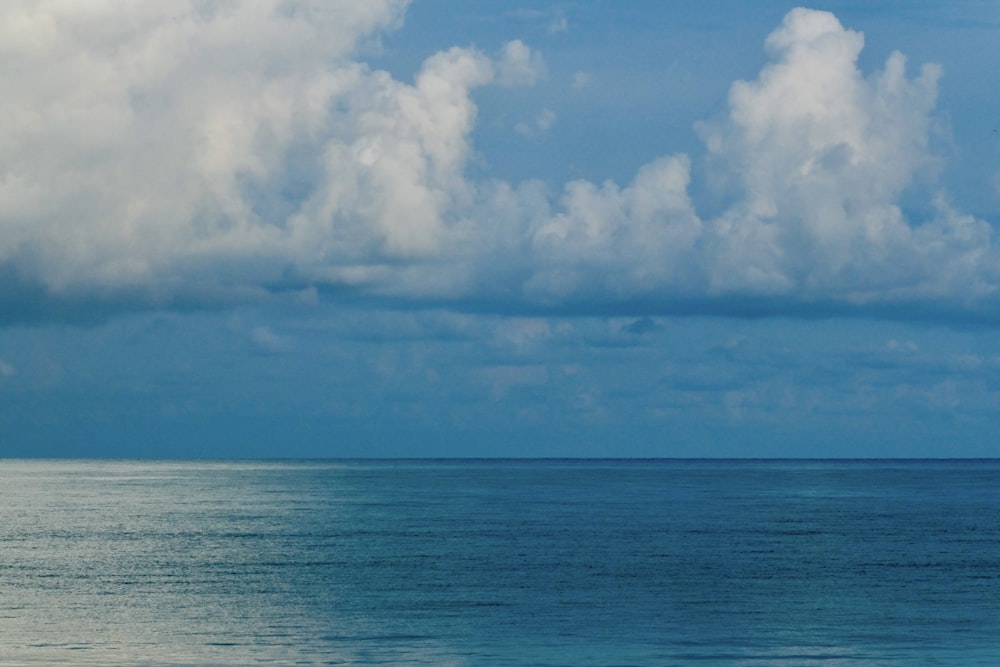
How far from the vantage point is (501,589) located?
2506 inches

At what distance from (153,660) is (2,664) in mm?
4921

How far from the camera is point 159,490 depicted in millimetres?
192500

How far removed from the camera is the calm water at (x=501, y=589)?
4781 centimetres

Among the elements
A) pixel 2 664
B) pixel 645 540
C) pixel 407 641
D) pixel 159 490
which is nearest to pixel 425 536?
pixel 645 540

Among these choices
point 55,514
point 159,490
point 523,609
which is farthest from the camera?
point 159,490

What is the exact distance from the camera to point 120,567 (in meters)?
74.4

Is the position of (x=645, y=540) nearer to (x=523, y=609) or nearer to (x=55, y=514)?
(x=523, y=609)

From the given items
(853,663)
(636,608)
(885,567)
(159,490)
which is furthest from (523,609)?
(159,490)

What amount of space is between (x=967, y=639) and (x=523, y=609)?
18.5m

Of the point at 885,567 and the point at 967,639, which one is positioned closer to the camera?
the point at 967,639

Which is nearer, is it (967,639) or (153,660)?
(153,660)

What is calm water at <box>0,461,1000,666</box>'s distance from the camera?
1882 inches

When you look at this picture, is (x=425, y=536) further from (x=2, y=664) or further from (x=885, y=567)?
(x=2, y=664)

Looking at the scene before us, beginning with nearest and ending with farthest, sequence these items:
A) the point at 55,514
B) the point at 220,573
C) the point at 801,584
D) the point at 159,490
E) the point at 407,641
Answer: the point at 407,641, the point at 801,584, the point at 220,573, the point at 55,514, the point at 159,490
